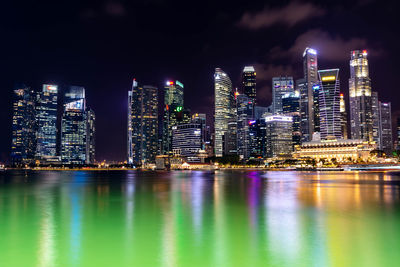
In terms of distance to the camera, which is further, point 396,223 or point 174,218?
point 174,218

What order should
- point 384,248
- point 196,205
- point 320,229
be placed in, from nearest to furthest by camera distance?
point 384,248, point 320,229, point 196,205

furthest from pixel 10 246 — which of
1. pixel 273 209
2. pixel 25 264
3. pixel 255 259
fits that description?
pixel 273 209

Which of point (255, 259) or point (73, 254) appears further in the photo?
point (73, 254)

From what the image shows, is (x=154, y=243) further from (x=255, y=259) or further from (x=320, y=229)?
(x=320, y=229)

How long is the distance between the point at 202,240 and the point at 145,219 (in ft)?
29.0

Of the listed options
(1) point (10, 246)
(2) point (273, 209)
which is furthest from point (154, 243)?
(2) point (273, 209)

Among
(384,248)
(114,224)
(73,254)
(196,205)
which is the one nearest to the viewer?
(73,254)

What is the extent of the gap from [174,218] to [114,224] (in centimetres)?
484

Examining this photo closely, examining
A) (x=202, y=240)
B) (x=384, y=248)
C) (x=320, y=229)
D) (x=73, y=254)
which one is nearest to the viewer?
(x=73, y=254)

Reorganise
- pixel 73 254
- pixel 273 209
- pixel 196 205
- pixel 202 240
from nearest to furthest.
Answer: pixel 73 254 → pixel 202 240 → pixel 273 209 → pixel 196 205

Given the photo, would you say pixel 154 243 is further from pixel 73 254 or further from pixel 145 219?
pixel 145 219

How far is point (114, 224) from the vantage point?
23.7m

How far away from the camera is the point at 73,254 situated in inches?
615

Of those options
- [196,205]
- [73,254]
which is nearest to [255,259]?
[73,254]
